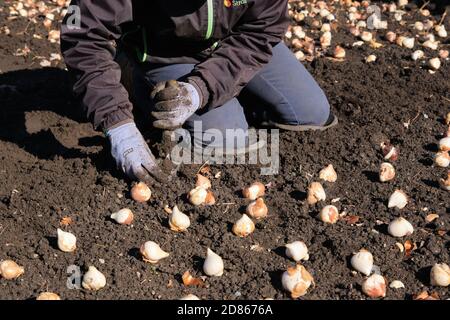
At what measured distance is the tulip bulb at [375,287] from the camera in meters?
2.25

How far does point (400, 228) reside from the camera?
2.51 m

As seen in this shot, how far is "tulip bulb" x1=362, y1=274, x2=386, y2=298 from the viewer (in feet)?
7.38

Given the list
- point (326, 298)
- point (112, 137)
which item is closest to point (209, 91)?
point (112, 137)

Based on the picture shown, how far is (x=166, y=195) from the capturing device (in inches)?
108

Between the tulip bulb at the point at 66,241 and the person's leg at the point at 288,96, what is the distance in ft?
4.46

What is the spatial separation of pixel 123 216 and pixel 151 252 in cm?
28

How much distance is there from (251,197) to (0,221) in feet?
3.42

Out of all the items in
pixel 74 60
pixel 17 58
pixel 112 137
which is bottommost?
pixel 17 58

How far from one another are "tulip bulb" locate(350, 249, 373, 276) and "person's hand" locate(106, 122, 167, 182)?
924mm

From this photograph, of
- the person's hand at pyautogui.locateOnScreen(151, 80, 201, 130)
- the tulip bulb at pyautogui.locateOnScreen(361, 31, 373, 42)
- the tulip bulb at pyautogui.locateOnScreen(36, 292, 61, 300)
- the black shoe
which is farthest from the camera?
the tulip bulb at pyautogui.locateOnScreen(361, 31, 373, 42)

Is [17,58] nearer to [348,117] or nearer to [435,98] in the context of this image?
[348,117]

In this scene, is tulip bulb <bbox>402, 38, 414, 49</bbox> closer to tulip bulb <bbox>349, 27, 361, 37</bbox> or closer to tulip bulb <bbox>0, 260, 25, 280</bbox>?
tulip bulb <bbox>349, 27, 361, 37</bbox>

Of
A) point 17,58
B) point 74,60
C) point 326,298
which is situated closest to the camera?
point 326,298

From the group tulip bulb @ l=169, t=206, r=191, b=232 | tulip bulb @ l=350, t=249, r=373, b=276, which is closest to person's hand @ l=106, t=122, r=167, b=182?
tulip bulb @ l=169, t=206, r=191, b=232
